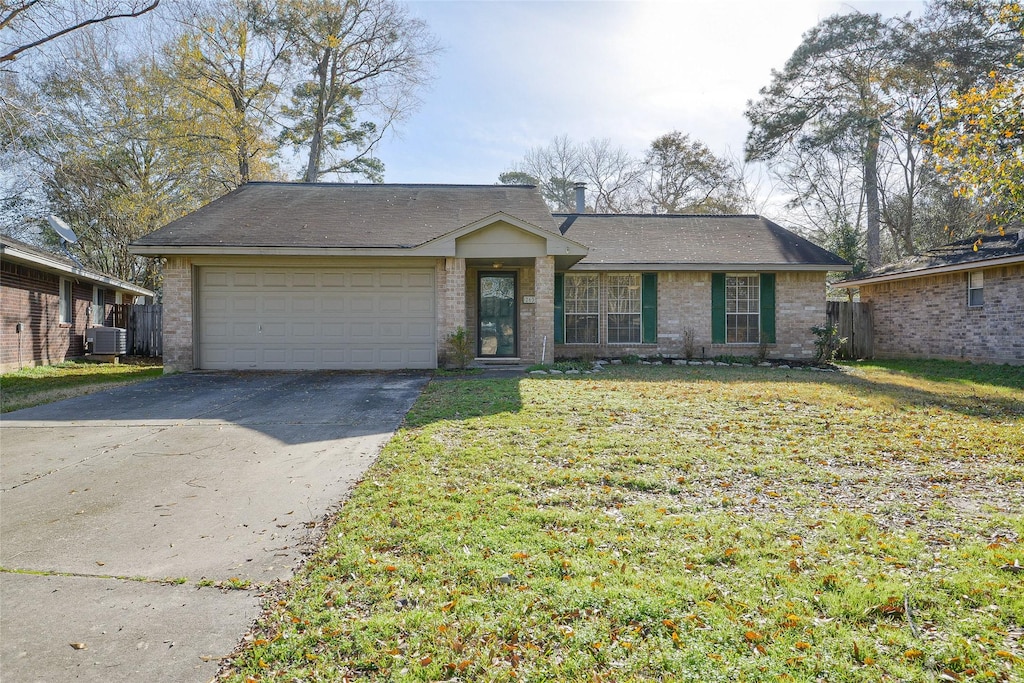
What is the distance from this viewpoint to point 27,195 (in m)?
20.8

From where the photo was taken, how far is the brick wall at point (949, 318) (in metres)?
13.2

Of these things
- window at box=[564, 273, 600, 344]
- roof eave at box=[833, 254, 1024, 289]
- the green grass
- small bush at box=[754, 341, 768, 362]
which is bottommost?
the green grass

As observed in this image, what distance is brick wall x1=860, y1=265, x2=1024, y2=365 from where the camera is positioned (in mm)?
13211

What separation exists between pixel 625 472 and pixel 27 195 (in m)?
25.6

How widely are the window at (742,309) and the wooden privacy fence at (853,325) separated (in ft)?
10.5

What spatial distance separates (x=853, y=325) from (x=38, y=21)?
21.3 m

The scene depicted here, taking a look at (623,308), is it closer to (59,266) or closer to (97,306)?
(59,266)

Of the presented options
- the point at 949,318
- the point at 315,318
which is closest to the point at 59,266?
the point at 315,318

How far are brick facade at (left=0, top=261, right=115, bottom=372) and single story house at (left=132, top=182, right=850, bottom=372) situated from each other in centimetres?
404

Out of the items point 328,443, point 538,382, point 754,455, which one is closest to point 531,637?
point 754,455

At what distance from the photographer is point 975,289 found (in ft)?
46.7

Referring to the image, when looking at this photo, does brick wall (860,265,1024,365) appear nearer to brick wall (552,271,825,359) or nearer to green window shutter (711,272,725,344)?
brick wall (552,271,825,359)

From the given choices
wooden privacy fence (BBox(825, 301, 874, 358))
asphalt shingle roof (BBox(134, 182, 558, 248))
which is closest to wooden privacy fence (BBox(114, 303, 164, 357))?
asphalt shingle roof (BBox(134, 182, 558, 248))

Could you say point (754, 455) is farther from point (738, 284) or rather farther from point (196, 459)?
point (738, 284)
